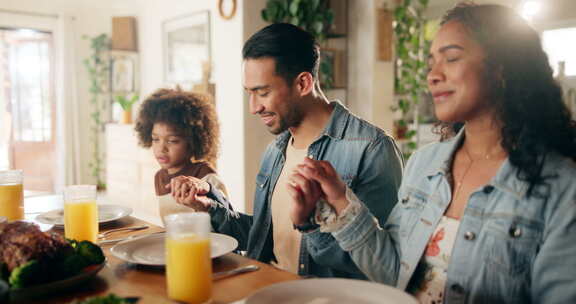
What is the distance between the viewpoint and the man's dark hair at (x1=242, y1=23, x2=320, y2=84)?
1.66 m

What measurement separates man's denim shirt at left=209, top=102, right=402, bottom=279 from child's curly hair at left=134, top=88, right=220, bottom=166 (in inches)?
19.5

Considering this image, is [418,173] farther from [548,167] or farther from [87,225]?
[87,225]

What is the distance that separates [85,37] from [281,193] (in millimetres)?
5127

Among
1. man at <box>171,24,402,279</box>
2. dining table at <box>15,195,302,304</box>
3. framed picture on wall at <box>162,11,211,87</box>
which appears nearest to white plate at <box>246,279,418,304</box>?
dining table at <box>15,195,302,304</box>

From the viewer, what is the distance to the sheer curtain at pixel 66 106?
5.84 metres

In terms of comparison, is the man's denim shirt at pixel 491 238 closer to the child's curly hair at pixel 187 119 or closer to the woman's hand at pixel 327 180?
the woman's hand at pixel 327 180

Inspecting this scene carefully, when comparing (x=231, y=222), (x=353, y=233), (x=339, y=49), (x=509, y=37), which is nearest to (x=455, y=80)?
(x=509, y=37)

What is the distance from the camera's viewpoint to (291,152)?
1825mm

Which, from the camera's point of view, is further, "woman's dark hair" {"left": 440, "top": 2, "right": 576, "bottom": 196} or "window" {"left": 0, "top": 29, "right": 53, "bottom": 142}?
"window" {"left": 0, "top": 29, "right": 53, "bottom": 142}

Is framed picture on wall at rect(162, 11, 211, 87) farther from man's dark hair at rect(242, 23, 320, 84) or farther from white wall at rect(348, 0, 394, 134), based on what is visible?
man's dark hair at rect(242, 23, 320, 84)

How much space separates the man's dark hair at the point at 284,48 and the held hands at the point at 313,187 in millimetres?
595

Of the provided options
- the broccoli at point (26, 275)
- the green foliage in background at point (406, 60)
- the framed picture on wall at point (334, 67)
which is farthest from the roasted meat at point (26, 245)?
the green foliage in background at point (406, 60)

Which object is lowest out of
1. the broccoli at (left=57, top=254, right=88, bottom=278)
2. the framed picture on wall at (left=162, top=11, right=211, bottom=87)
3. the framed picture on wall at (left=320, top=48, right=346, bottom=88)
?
the broccoli at (left=57, top=254, right=88, bottom=278)

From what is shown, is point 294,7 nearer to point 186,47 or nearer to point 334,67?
point 334,67
